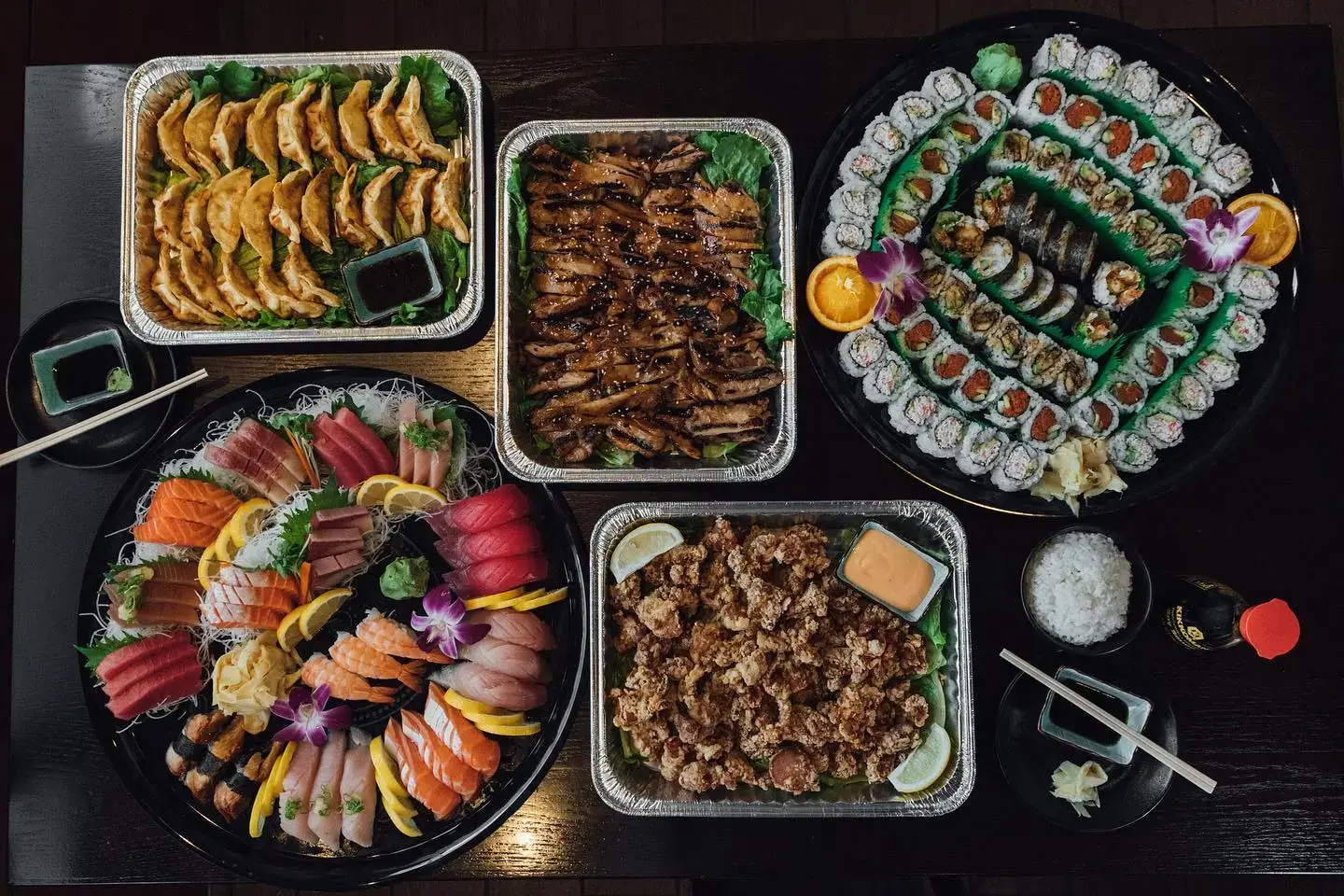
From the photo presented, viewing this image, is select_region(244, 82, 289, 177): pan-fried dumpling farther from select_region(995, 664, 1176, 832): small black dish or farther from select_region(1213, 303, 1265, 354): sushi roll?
select_region(1213, 303, 1265, 354): sushi roll

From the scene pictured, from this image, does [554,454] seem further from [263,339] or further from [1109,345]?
[1109,345]

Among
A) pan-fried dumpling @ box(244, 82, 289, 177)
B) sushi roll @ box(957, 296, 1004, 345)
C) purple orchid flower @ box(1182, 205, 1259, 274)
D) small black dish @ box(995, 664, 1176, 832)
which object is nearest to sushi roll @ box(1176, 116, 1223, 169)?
purple orchid flower @ box(1182, 205, 1259, 274)

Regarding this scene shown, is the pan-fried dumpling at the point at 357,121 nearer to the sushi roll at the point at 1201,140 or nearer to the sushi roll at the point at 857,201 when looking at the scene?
the sushi roll at the point at 857,201

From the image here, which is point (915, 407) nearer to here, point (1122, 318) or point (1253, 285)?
point (1122, 318)

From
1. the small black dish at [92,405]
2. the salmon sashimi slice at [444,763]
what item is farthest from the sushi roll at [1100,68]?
the small black dish at [92,405]

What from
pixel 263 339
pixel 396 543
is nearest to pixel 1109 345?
pixel 396 543

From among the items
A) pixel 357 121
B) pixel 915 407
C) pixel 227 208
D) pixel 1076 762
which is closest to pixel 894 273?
pixel 915 407
